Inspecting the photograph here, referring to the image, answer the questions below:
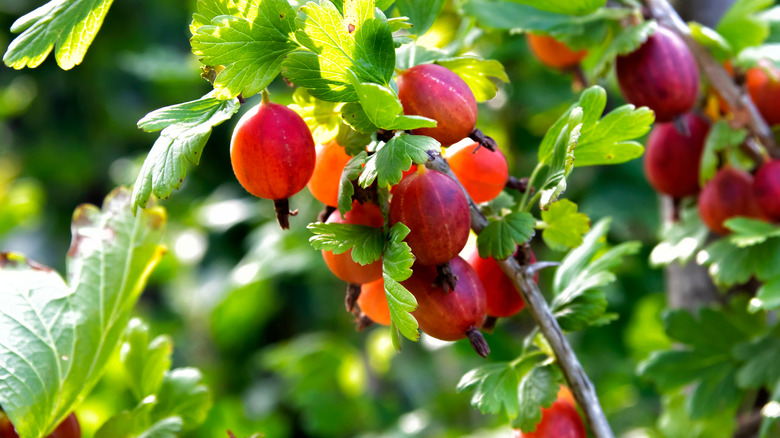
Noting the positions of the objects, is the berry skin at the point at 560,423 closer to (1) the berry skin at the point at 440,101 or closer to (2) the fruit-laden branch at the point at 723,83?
(1) the berry skin at the point at 440,101

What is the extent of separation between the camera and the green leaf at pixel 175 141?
358 millimetres

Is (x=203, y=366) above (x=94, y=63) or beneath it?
beneath

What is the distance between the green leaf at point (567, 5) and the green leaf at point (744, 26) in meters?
0.14

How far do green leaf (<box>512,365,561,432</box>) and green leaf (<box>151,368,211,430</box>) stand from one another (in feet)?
0.74

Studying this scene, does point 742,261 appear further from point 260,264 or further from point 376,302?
point 260,264

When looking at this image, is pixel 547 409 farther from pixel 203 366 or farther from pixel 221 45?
pixel 203 366

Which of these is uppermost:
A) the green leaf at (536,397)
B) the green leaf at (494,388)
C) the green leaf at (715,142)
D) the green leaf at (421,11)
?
the green leaf at (421,11)

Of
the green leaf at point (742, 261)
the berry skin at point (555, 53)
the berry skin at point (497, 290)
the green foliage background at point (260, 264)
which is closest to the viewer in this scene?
the berry skin at point (497, 290)

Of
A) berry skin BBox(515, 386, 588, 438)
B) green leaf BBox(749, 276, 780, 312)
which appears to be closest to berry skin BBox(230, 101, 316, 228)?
berry skin BBox(515, 386, 588, 438)

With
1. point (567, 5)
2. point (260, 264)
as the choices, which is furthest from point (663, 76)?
point (260, 264)

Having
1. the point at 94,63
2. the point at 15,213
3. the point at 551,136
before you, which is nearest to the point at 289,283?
the point at 15,213

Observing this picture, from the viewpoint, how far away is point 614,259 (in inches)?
20.3

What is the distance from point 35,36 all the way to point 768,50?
1.73 feet

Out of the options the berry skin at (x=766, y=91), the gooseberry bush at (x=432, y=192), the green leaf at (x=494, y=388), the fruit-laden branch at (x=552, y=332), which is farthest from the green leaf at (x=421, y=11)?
the berry skin at (x=766, y=91)
